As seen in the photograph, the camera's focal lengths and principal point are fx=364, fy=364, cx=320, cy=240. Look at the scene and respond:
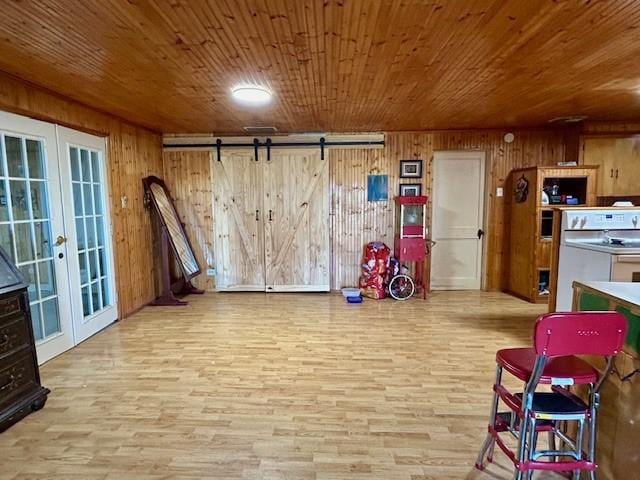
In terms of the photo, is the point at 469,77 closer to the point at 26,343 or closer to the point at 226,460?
the point at 226,460

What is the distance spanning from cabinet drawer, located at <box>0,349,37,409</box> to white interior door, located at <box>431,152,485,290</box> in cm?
490

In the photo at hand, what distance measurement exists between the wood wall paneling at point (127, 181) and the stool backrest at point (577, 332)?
398 centimetres

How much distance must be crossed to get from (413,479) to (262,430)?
91 centimetres

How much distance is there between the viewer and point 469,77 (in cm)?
291

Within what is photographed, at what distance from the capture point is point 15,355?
2.35 m

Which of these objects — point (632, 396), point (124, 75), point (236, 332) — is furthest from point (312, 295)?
point (632, 396)

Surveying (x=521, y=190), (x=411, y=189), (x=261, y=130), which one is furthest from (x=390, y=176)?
(x=261, y=130)

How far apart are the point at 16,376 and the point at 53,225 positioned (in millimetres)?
1480

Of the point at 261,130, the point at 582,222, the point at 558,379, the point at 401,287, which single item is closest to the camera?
the point at 558,379

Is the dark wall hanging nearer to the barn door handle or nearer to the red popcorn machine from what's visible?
the barn door handle

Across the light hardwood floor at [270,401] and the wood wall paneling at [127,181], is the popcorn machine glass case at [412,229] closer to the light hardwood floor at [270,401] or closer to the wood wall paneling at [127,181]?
the light hardwood floor at [270,401]

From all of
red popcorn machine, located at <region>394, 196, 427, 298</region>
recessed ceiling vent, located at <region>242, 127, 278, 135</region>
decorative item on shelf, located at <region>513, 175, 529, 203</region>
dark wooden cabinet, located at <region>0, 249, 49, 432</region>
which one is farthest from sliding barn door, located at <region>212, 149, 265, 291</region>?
decorative item on shelf, located at <region>513, 175, 529, 203</region>

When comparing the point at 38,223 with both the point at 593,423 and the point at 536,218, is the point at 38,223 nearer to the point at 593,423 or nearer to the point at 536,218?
the point at 593,423

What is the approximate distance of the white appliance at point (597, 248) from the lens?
2895mm
